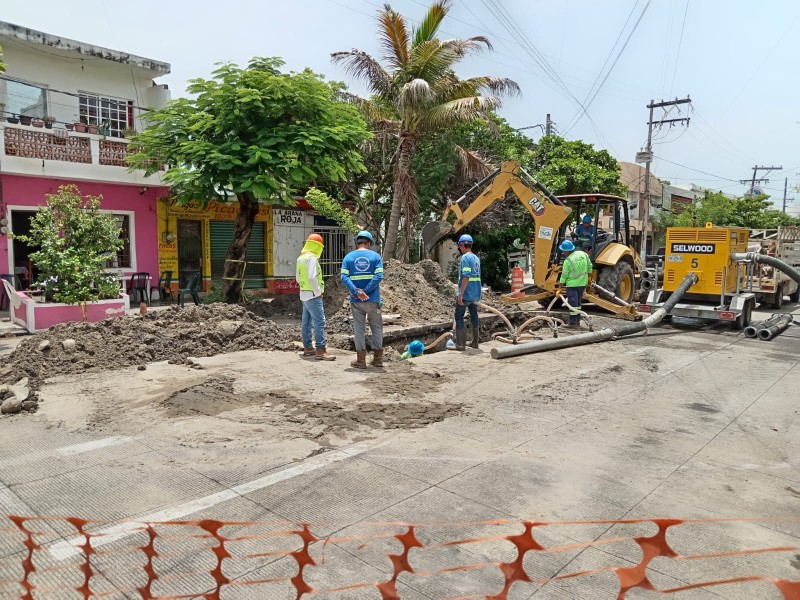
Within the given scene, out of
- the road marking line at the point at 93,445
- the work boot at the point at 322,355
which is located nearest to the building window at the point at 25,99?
the work boot at the point at 322,355

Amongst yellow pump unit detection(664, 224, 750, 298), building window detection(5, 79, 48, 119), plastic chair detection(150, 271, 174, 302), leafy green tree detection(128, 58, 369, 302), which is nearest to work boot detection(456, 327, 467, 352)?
leafy green tree detection(128, 58, 369, 302)

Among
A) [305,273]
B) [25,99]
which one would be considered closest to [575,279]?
[305,273]

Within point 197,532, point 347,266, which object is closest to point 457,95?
point 347,266

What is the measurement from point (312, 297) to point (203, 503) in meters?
4.73

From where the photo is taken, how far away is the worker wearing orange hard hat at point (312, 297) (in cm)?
845

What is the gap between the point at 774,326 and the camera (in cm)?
1185

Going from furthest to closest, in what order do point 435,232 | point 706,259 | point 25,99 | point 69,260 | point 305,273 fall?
point 25,99
point 706,259
point 435,232
point 69,260
point 305,273

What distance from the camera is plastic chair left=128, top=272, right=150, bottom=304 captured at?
16.2 meters

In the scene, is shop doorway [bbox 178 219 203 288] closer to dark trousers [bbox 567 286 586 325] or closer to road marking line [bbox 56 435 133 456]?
dark trousers [bbox 567 286 586 325]

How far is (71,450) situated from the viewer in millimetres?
4957

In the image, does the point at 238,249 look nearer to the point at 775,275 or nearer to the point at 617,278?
the point at 617,278

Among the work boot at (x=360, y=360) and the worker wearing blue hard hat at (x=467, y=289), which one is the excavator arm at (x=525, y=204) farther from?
the work boot at (x=360, y=360)

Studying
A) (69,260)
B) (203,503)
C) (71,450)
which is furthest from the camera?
(69,260)

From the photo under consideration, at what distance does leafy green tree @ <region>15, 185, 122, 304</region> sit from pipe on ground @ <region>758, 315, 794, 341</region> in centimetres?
1285
